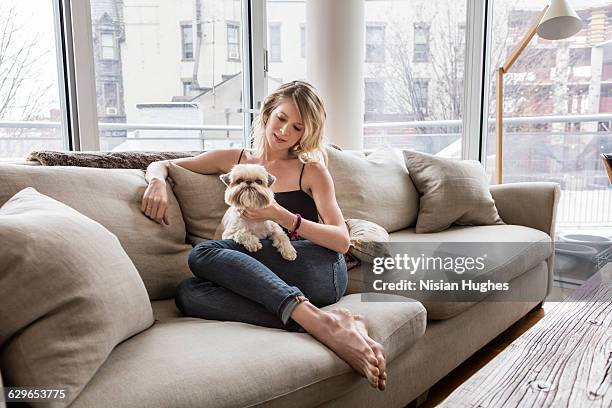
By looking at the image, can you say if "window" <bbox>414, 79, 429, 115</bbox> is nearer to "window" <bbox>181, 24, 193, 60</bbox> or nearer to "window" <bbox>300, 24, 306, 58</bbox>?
"window" <bbox>300, 24, 306, 58</bbox>

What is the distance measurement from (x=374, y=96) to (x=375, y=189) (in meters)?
1.90

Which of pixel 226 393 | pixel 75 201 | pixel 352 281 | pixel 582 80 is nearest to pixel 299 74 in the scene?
pixel 582 80

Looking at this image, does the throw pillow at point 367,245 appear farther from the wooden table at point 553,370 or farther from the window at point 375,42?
the window at point 375,42

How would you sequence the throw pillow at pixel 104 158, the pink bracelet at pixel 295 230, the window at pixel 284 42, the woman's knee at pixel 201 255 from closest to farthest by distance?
the woman's knee at pixel 201 255 → the pink bracelet at pixel 295 230 → the throw pillow at pixel 104 158 → the window at pixel 284 42

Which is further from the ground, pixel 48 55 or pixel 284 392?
pixel 48 55

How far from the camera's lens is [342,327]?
1248 mm

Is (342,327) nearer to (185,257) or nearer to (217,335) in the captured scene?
(217,335)

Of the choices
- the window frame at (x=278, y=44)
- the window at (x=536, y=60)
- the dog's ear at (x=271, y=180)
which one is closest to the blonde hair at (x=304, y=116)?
the dog's ear at (x=271, y=180)

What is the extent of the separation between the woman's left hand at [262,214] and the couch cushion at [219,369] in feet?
1.10

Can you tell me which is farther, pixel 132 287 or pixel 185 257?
pixel 185 257

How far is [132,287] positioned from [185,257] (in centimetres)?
46

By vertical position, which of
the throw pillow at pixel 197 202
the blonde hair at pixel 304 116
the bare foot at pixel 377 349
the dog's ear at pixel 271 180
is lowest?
the bare foot at pixel 377 349

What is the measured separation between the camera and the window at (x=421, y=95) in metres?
3.92

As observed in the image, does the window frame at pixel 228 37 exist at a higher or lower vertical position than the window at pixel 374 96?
higher
